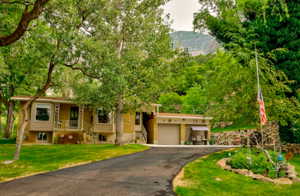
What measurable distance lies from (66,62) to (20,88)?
57.6ft

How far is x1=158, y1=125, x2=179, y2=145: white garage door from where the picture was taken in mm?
26219

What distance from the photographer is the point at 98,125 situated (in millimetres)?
23797

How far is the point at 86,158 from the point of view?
13.1 m

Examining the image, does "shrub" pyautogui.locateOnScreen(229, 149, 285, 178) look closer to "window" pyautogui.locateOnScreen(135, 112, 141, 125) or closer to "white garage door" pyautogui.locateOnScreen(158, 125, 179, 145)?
"white garage door" pyautogui.locateOnScreen(158, 125, 179, 145)

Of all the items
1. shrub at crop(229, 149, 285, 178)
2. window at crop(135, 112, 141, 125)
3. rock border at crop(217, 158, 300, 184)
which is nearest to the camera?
rock border at crop(217, 158, 300, 184)

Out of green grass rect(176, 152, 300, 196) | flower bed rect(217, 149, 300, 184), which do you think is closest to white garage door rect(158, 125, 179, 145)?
flower bed rect(217, 149, 300, 184)

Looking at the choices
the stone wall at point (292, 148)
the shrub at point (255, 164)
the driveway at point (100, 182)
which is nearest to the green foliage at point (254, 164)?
the shrub at point (255, 164)

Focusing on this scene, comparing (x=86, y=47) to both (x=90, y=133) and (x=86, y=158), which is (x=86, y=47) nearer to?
(x=86, y=158)

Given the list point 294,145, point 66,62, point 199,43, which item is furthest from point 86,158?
point 199,43

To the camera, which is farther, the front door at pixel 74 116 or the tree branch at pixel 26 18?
the front door at pixel 74 116

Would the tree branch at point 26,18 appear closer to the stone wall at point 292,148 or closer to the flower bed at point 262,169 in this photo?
the flower bed at point 262,169

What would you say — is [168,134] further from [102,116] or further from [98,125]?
[98,125]

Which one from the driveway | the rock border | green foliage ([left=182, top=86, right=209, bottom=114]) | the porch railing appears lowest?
the driveway

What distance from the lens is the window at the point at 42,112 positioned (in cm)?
2206
